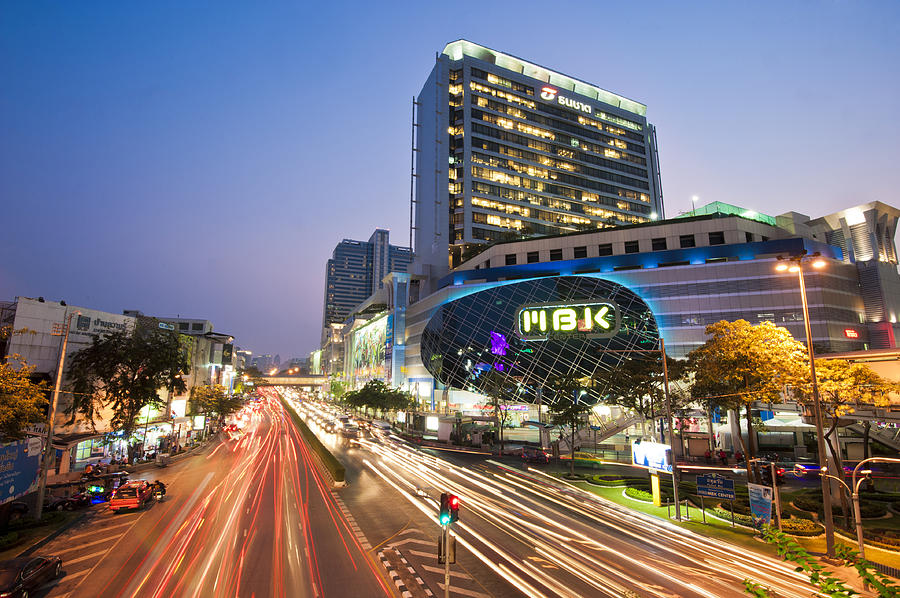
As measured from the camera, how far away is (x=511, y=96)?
123 metres

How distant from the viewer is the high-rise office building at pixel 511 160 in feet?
381

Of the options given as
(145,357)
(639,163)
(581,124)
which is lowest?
(145,357)

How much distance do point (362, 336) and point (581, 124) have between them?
90.2 meters

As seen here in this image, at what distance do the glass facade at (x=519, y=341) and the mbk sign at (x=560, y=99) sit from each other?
71.5 metres

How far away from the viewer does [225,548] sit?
2064 centimetres

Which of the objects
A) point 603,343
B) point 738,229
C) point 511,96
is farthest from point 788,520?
point 511,96

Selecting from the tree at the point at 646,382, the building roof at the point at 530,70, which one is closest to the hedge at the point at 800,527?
the tree at the point at 646,382

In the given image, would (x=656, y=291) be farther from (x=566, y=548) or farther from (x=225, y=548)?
(x=225, y=548)

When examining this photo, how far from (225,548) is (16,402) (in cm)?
1390

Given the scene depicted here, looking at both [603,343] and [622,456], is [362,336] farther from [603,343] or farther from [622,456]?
[622,456]

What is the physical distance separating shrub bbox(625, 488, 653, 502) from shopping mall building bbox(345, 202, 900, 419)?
19.0 metres

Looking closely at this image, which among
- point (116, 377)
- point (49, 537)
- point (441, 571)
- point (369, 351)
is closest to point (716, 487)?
point (441, 571)

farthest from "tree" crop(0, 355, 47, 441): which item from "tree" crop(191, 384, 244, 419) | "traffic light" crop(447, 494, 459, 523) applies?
"tree" crop(191, 384, 244, 419)

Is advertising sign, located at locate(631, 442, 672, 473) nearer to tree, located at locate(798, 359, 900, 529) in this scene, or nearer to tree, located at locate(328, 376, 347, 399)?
tree, located at locate(798, 359, 900, 529)
